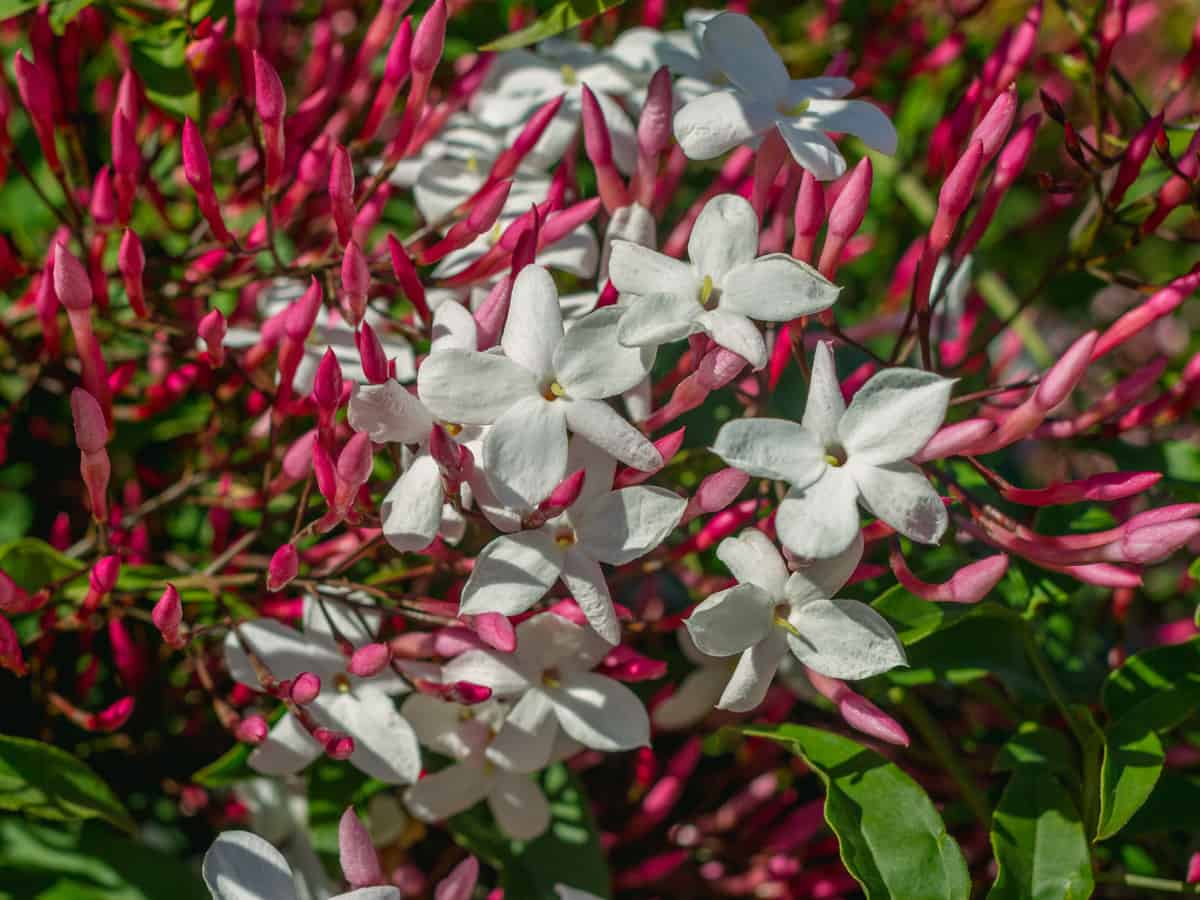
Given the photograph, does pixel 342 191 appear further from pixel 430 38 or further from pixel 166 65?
pixel 166 65

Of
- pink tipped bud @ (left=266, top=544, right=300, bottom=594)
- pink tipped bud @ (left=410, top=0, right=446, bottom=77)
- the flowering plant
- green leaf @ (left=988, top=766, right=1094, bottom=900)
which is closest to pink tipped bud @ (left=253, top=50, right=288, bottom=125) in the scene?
the flowering plant

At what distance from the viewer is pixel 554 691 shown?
83cm

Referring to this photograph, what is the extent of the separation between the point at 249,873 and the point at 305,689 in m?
0.12

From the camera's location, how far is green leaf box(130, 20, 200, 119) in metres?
0.98

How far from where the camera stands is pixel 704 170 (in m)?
1.30

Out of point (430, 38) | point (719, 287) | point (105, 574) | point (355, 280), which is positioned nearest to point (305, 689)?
point (105, 574)

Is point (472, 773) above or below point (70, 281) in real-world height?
below

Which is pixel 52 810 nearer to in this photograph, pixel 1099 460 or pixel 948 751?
pixel 948 751

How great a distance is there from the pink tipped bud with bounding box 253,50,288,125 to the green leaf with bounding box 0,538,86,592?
14.0 inches

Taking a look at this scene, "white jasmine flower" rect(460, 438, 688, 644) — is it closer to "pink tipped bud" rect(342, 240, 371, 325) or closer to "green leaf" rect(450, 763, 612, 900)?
"pink tipped bud" rect(342, 240, 371, 325)

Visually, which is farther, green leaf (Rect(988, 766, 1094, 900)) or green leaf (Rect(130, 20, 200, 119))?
green leaf (Rect(130, 20, 200, 119))

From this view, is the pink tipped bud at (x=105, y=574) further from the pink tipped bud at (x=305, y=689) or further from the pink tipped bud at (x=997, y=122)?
the pink tipped bud at (x=997, y=122)

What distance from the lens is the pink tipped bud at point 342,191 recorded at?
820 mm

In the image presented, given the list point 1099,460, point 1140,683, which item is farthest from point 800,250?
point 1099,460
